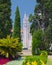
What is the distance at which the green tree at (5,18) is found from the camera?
43.8 m

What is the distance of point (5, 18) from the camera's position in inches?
1796

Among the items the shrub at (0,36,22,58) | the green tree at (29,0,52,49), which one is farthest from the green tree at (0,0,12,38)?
the shrub at (0,36,22,58)

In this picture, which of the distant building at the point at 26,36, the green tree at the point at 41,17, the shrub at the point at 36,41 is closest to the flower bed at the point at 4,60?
the shrub at the point at 36,41

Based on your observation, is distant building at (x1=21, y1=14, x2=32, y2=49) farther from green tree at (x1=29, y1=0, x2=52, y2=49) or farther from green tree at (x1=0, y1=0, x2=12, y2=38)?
green tree at (x1=0, y1=0, x2=12, y2=38)

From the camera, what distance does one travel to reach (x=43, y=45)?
44406 millimetres

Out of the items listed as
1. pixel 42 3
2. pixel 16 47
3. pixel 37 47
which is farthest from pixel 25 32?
pixel 16 47

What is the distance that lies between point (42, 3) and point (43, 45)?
26.4ft

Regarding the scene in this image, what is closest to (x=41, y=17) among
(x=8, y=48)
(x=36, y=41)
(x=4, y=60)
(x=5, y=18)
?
(x=5, y=18)

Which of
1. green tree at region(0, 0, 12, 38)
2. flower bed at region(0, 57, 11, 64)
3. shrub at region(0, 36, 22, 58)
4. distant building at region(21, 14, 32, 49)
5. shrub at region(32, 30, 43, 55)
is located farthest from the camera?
distant building at region(21, 14, 32, 49)

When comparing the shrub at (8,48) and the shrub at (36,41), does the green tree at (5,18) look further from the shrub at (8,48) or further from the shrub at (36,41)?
the shrub at (8,48)

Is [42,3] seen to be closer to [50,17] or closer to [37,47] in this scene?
[50,17]

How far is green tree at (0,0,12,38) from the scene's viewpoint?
4378 centimetres

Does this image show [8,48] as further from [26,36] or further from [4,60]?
[26,36]

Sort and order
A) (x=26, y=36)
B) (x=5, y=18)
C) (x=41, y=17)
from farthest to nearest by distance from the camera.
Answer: (x=26, y=36)
(x=41, y=17)
(x=5, y=18)
